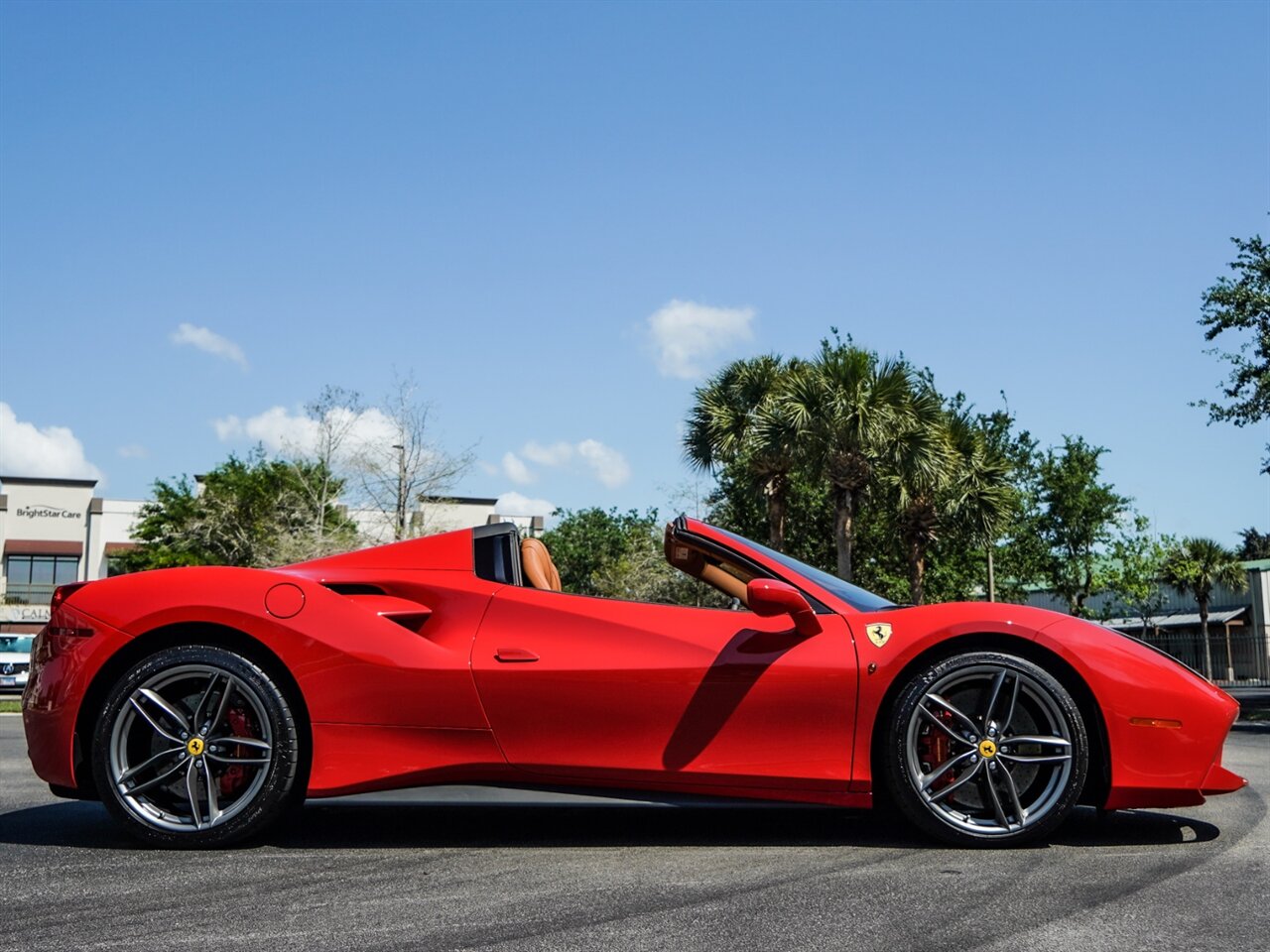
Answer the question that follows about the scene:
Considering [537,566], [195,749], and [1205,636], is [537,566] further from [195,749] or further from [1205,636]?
[1205,636]

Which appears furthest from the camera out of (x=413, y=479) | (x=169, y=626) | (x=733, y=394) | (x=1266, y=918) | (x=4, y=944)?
(x=413, y=479)

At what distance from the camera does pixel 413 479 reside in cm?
3703

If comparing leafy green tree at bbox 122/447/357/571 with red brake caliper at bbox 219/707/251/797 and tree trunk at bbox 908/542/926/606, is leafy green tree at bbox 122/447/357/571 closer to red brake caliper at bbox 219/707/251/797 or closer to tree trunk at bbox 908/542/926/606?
tree trunk at bbox 908/542/926/606

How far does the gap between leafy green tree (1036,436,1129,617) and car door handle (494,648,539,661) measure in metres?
41.7

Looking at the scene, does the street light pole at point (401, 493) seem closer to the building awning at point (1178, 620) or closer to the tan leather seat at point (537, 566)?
the building awning at point (1178, 620)

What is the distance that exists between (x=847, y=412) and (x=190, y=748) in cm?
2133

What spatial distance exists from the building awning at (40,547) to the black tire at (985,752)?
221ft

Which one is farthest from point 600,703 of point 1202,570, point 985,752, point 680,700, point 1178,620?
point 1178,620

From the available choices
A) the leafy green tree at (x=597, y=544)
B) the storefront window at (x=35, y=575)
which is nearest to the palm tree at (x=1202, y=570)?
the leafy green tree at (x=597, y=544)

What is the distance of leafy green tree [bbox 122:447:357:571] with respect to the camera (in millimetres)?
39688

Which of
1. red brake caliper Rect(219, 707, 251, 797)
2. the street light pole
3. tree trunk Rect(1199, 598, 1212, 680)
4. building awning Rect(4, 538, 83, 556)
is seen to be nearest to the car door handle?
red brake caliper Rect(219, 707, 251, 797)

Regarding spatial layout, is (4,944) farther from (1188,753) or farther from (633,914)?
(1188,753)

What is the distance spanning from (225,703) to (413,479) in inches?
1302

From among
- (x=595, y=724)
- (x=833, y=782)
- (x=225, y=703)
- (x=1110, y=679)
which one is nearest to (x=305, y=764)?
(x=225, y=703)
